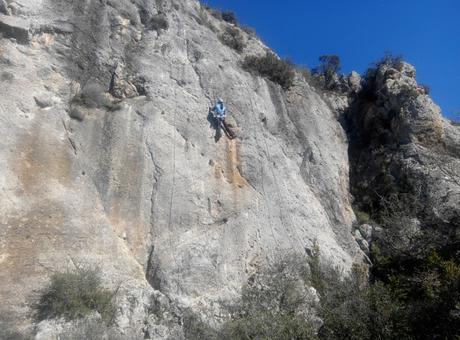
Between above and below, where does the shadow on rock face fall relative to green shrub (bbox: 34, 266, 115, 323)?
above

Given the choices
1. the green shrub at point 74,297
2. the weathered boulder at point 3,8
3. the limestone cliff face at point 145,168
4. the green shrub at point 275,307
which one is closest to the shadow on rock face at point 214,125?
the limestone cliff face at point 145,168

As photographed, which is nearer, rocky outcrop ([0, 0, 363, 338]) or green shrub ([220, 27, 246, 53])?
rocky outcrop ([0, 0, 363, 338])

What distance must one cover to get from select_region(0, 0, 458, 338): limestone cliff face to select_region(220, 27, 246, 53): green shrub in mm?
1574

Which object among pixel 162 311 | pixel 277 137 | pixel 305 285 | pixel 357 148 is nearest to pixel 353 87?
pixel 357 148

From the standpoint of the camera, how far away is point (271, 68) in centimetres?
1838

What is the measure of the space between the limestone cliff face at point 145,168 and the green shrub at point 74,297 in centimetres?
30

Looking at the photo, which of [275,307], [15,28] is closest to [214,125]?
[275,307]

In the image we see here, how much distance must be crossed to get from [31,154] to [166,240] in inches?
144

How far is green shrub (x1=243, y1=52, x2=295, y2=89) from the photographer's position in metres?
18.3

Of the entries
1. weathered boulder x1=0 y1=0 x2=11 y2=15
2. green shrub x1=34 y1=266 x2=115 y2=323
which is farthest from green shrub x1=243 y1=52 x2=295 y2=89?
green shrub x1=34 y1=266 x2=115 y2=323

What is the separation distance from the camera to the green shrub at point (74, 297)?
910 centimetres

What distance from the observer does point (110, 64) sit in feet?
45.0

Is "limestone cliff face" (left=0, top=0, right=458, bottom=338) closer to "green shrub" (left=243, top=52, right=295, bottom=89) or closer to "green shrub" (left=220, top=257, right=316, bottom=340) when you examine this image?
"green shrub" (left=220, top=257, right=316, bottom=340)

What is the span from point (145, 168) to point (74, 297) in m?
3.92
